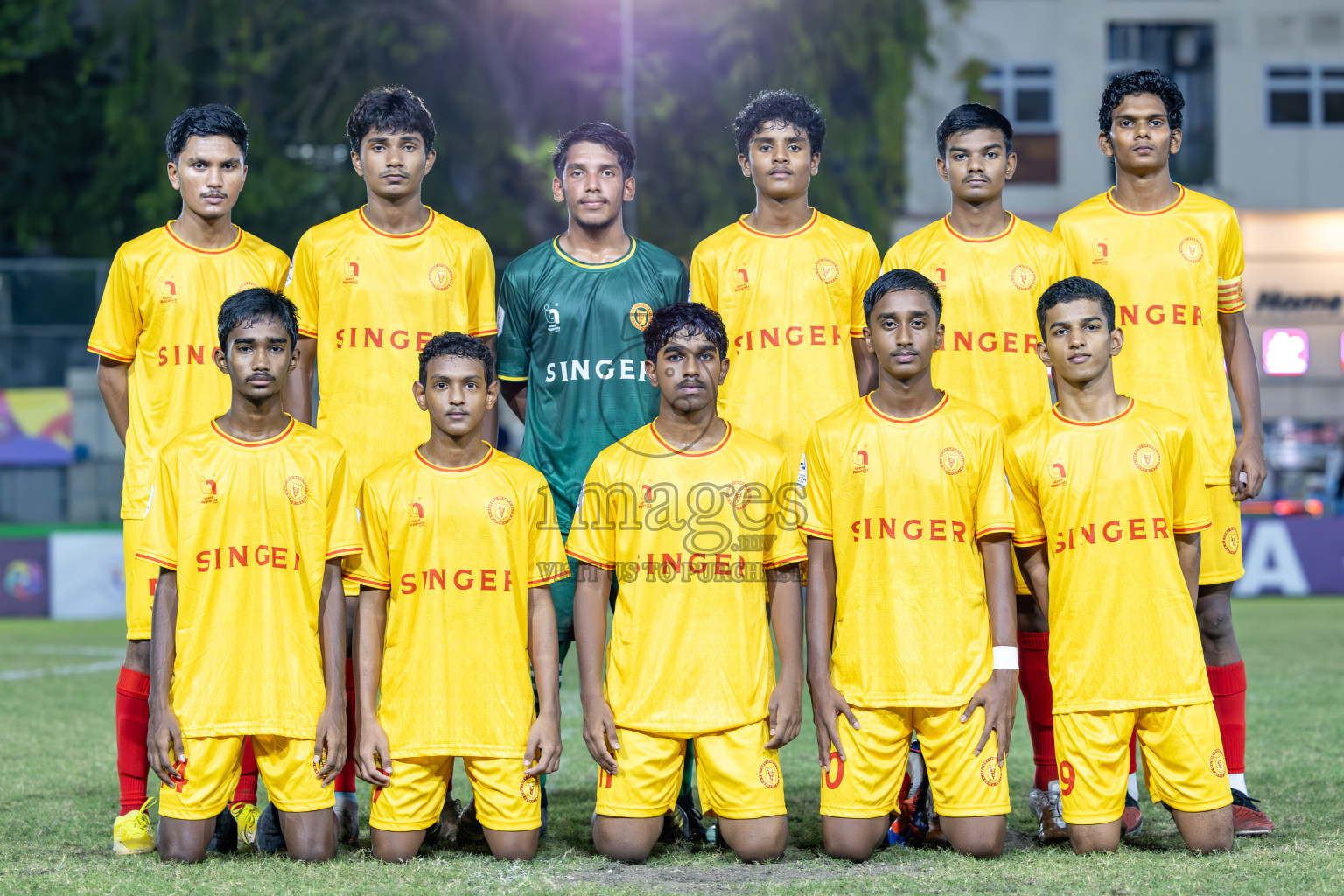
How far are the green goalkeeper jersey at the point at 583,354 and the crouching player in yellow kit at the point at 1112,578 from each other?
4.68 ft

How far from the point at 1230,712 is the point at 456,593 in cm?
279

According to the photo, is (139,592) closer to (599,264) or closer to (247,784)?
(247,784)

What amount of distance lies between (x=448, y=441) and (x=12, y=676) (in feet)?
22.9

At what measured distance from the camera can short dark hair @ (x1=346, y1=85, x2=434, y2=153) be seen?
5250 millimetres

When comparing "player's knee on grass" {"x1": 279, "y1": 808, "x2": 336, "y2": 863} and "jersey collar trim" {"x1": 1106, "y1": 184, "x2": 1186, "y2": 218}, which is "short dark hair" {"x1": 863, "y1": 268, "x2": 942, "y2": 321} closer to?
"jersey collar trim" {"x1": 1106, "y1": 184, "x2": 1186, "y2": 218}

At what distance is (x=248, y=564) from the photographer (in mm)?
4695

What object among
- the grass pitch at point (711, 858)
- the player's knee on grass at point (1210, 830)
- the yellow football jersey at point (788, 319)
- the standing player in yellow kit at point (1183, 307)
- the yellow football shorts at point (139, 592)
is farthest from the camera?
the yellow football jersey at point (788, 319)

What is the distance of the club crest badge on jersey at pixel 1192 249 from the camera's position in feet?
16.8

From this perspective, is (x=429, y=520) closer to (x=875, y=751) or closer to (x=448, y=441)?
(x=448, y=441)

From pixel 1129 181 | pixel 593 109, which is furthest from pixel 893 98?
pixel 1129 181

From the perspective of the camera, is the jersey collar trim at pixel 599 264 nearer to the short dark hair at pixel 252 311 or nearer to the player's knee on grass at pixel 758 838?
the short dark hair at pixel 252 311

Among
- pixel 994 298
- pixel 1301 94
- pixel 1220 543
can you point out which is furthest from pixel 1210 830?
pixel 1301 94

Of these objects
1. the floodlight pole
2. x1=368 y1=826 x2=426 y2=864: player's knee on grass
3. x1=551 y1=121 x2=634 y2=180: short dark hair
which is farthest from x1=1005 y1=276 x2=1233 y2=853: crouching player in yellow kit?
the floodlight pole

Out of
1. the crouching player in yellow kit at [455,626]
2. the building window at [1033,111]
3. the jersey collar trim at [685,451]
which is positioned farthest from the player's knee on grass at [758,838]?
the building window at [1033,111]
